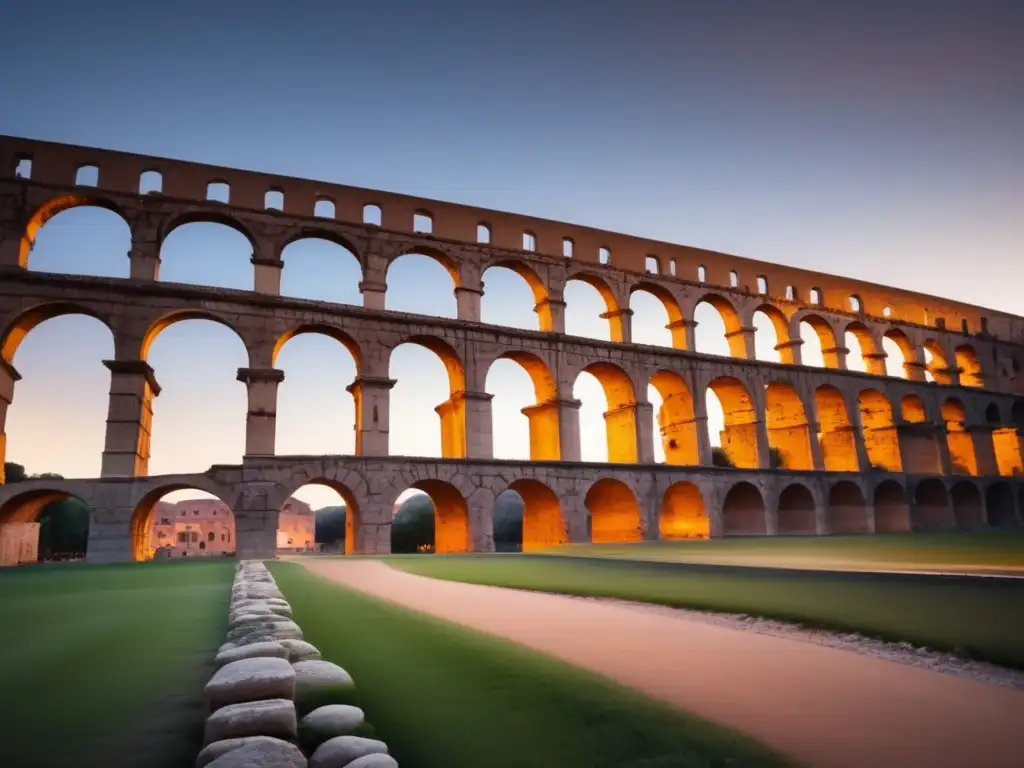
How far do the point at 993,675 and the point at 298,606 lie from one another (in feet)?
17.3

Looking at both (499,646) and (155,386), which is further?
(155,386)

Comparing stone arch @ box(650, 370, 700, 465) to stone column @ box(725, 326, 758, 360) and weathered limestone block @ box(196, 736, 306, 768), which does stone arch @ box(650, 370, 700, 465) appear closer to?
stone column @ box(725, 326, 758, 360)

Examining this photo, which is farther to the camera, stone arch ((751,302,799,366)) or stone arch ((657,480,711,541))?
stone arch ((751,302,799,366))

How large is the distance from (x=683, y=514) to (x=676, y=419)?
4.38 m

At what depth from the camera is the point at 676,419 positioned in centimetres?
2917

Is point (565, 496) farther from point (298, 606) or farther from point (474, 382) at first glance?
point (298, 606)

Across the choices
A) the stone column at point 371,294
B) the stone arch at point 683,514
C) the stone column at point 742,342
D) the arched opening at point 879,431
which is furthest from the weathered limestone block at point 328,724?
the arched opening at point 879,431

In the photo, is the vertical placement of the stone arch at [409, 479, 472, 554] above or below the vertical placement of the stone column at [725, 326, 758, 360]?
below

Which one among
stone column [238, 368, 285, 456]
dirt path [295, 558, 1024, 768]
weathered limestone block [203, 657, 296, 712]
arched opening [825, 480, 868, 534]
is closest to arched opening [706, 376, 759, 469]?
arched opening [825, 480, 868, 534]

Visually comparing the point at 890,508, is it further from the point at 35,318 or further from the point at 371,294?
the point at 35,318

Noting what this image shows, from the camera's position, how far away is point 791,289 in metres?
34.7

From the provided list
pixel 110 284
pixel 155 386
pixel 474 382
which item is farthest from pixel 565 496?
pixel 110 284

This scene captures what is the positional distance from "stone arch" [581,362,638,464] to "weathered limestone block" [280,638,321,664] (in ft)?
77.6

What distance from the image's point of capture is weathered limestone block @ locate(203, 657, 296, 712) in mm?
2521
